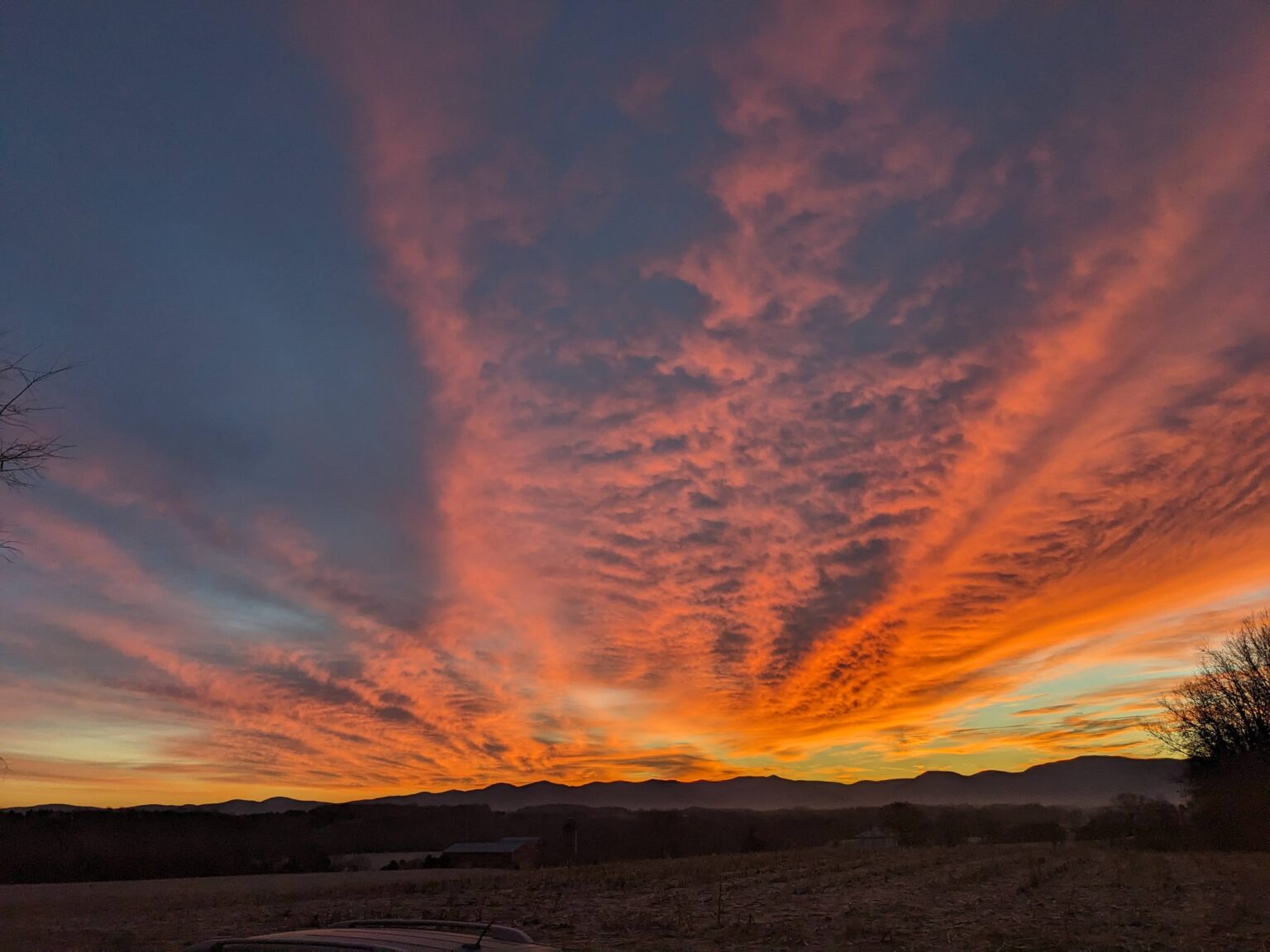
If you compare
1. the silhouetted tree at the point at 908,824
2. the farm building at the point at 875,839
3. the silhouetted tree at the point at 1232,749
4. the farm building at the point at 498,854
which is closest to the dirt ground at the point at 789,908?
the silhouetted tree at the point at 1232,749

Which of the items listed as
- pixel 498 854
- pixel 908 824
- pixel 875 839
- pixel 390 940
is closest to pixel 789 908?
pixel 390 940

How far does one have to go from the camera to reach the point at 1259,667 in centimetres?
6550

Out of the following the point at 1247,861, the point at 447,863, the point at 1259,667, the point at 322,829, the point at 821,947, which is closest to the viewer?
the point at 821,947

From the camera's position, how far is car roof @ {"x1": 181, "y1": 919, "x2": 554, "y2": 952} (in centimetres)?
514

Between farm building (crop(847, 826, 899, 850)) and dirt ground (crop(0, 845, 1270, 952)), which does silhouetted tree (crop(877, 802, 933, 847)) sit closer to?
farm building (crop(847, 826, 899, 850))

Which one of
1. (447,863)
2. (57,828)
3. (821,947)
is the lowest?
(821,947)

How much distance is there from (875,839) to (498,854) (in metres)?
58.7

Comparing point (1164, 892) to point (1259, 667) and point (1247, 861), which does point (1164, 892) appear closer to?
point (1247, 861)

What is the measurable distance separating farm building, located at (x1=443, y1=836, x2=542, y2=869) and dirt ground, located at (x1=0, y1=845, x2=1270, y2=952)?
5414 cm

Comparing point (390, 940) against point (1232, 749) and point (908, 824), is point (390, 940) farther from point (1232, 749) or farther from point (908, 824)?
point (908, 824)

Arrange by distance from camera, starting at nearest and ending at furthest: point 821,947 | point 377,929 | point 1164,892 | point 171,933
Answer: point 377,929
point 821,947
point 171,933
point 1164,892

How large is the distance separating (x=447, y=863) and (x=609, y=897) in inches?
3027

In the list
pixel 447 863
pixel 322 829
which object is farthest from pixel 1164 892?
pixel 322 829

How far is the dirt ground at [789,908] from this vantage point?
2212 centimetres
